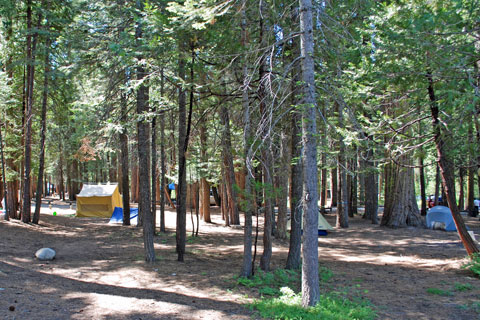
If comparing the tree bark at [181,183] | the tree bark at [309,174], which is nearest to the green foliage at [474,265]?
the tree bark at [309,174]

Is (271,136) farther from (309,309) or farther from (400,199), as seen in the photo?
(400,199)

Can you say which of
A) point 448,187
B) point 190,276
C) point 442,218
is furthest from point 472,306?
point 442,218

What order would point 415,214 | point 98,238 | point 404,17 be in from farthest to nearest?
point 415,214, point 98,238, point 404,17

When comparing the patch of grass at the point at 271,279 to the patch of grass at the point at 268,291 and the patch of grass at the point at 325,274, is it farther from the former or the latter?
the patch of grass at the point at 325,274

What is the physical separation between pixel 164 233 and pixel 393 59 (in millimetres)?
11829

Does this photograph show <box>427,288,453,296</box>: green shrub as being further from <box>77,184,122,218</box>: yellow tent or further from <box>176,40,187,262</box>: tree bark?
<box>77,184,122,218</box>: yellow tent

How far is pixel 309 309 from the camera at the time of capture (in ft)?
19.2

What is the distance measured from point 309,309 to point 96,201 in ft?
67.8

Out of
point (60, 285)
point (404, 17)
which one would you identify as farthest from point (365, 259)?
point (60, 285)

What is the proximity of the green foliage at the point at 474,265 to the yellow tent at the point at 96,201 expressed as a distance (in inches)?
799

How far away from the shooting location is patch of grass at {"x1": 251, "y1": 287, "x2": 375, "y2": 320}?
18.4ft

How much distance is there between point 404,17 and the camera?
802 centimetres

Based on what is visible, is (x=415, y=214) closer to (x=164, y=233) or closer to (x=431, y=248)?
(x=431, y=248)

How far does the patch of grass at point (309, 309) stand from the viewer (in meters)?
Answer: 5.59
